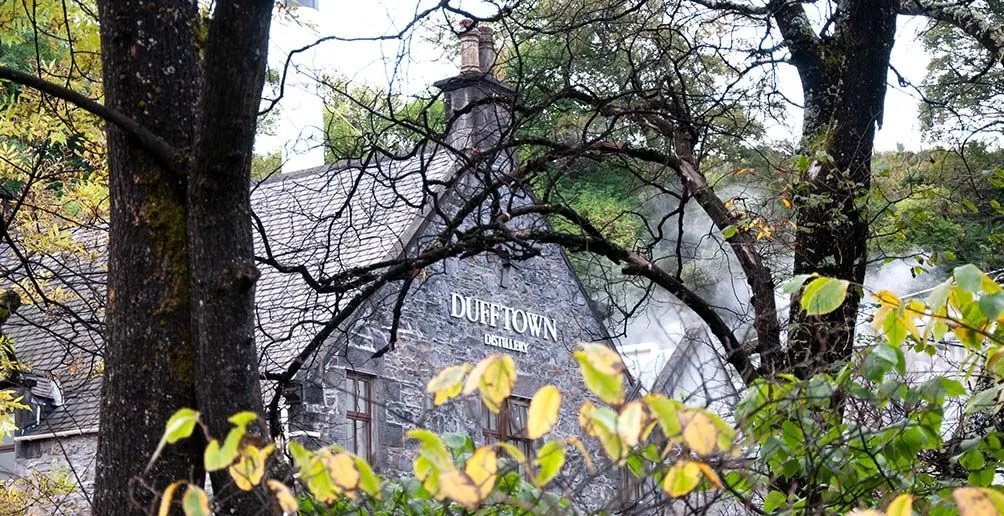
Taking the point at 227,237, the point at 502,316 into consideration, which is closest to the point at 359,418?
the point at 502,316

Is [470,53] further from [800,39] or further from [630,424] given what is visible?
[630,424]

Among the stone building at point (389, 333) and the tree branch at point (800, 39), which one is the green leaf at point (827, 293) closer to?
the tree branch at point (800, 39)

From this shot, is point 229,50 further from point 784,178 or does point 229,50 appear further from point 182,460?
point 784,178

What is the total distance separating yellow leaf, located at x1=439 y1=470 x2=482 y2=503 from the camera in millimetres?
2301

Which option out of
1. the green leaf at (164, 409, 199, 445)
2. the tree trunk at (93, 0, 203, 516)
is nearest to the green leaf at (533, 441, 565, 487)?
the green leaf at (164, 409, 199, 445)

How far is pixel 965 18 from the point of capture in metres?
9.40

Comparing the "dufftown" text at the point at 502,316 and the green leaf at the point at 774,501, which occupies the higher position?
the "dufftown" text at the point at 502,316

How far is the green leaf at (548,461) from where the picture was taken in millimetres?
2354

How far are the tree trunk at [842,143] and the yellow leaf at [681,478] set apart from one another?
15.5ft

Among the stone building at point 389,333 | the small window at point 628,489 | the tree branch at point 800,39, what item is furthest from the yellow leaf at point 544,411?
the stone building at point 389,333

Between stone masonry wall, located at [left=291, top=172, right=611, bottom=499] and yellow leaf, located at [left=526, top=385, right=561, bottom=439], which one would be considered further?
stone masonry wall, located at [left=291, top=172, right=611, bottom=499]

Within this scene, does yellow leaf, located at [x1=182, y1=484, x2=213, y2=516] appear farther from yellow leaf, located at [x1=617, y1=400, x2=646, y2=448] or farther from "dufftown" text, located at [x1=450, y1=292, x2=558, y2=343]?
"dufftown" text, located at [x1=450, y1=292, x2=558, y2=343]

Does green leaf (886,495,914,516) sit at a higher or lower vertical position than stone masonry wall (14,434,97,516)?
higher

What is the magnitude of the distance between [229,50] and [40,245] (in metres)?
6.98
